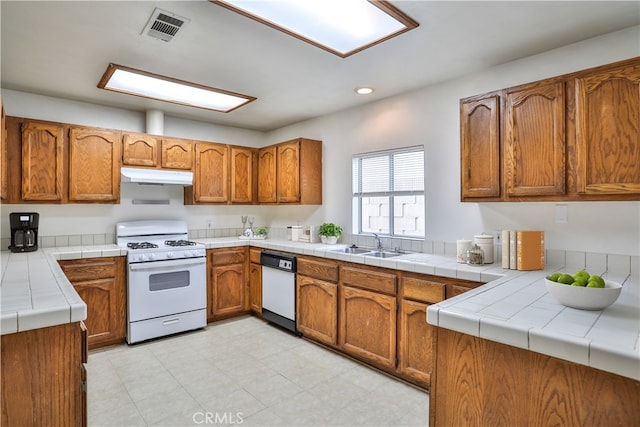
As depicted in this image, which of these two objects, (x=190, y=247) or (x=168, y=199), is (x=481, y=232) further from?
(x=168, y=199)

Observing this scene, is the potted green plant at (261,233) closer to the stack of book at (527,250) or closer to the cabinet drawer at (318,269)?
the cabinet drawer at (318,269)

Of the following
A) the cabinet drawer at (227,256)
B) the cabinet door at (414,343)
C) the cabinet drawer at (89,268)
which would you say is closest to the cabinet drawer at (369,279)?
the cabinet door at (414,343)

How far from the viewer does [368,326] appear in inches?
113

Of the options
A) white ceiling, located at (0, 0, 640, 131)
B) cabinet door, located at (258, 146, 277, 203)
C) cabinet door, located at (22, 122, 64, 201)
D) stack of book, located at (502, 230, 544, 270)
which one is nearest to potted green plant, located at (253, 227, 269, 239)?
cabinet door, located at (258, 146, 277, 203)

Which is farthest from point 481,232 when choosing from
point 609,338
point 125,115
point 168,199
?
point 125,115

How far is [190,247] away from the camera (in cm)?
372

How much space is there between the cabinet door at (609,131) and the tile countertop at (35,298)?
2.70 meters

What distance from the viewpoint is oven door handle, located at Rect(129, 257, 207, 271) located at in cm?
335

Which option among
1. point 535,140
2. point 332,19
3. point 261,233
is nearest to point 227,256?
point 261,233

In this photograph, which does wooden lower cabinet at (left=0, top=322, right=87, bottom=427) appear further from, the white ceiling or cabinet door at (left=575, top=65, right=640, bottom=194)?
cabinet door at (left=575, top=65, right=640, bottom=194)

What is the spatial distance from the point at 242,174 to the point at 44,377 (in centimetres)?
344

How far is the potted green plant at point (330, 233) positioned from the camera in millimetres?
3891

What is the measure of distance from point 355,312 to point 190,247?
193cm

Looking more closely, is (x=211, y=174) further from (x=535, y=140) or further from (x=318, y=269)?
(x=535, y=140)
